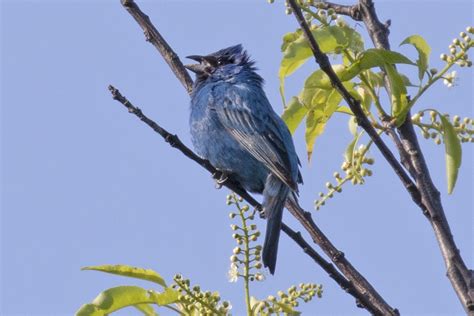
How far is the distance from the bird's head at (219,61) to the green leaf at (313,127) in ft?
10.7

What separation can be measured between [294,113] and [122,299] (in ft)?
4.48

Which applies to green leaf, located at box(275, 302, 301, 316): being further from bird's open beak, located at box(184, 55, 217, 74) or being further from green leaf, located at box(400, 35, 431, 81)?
bird's open beak, located at box(184, 55, 217, 74)

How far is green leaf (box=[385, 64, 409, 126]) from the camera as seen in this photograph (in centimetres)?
363

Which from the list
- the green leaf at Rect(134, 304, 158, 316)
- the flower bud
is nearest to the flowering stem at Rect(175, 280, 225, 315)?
the green leaf at Rect(134, 304, 158, 316)

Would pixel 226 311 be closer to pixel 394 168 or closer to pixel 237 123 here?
pixel 394 168

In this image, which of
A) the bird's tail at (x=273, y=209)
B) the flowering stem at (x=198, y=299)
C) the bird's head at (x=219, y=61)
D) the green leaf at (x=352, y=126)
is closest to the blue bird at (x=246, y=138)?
the bird's tail at (x=273, y=209)

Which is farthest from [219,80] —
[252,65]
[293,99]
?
[293,99]

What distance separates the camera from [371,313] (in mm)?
3117

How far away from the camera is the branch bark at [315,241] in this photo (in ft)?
10.6

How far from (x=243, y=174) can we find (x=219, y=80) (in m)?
1.26

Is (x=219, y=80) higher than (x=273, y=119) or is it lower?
higher

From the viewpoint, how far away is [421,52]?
374 cm

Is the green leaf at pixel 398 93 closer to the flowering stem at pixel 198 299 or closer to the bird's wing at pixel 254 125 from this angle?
the flowering stem at pixel 198 299

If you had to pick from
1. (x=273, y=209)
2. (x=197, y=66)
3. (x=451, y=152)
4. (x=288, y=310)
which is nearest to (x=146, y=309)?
(x=288, y=310)
